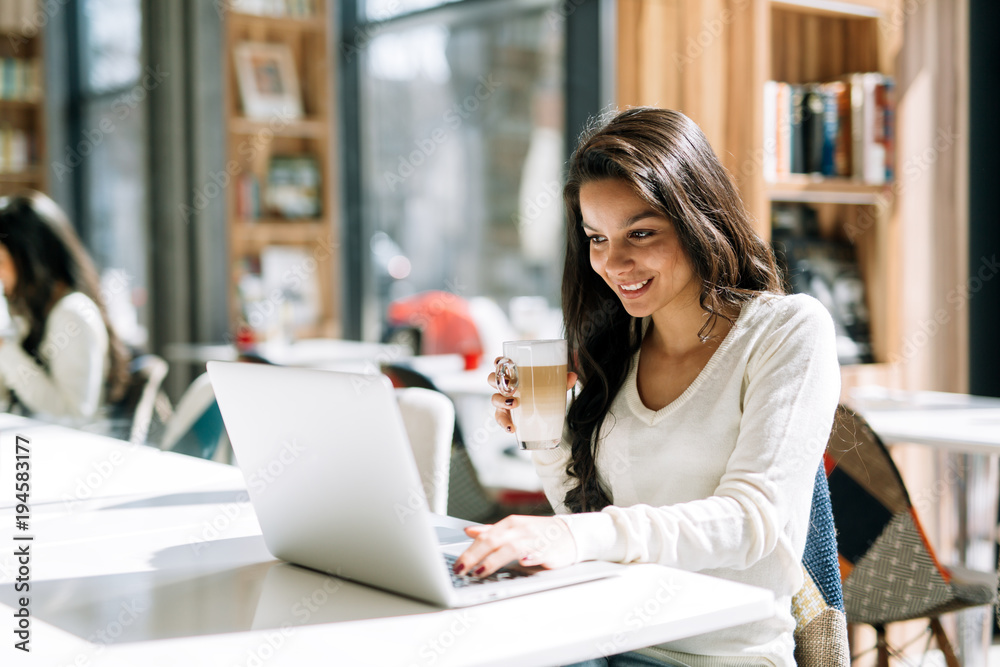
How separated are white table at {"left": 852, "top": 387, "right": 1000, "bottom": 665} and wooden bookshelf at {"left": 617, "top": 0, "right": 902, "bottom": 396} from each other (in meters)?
0.51

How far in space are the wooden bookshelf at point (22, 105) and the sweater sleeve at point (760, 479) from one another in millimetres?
6563

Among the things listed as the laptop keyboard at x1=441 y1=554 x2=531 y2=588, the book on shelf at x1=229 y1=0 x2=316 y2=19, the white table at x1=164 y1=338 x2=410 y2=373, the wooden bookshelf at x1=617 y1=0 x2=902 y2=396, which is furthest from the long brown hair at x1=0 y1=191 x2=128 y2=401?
the laptop keyboard at x1=441 y1=554 x2=531 y2=588

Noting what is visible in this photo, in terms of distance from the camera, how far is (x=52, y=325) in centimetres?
322

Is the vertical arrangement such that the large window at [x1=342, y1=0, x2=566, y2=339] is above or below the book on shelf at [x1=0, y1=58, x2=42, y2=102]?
below

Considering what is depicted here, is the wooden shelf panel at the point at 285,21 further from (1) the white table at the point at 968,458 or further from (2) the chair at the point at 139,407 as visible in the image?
(1) the white table at the point at 968,458

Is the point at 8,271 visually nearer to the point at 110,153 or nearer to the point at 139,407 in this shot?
the point at 139,407

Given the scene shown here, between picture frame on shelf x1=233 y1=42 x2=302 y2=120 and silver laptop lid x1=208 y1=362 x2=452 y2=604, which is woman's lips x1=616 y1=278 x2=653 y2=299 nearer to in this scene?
silver laptop lid x1=208 y1=362 x2=452 y2=604

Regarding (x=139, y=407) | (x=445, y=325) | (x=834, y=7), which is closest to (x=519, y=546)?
(x=139, y=407)

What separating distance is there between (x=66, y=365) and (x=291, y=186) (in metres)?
2.50

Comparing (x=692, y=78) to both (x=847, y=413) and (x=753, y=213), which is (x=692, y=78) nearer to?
(x=753, y=213)

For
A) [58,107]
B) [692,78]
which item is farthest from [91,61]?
[692,78]

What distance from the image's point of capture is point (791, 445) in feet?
4.06

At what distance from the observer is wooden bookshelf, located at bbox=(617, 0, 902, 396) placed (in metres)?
3.00

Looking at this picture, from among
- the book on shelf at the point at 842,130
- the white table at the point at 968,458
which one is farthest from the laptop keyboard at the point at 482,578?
the book on shelf at the point at 842,130
